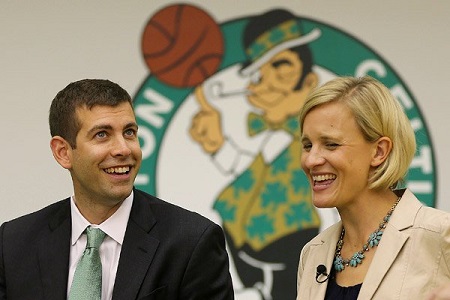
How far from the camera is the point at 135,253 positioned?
10.5ft

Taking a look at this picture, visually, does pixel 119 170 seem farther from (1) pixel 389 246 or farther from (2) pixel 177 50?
(2) pixel 177 50

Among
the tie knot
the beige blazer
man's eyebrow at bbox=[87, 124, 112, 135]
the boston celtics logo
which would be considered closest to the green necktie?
the tie knot

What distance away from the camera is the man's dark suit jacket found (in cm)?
316

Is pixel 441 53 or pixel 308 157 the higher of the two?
pixel 441 53

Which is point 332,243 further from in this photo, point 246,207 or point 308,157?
point 246,207

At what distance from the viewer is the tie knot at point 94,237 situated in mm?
3221

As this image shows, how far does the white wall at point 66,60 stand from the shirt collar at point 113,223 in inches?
38.9

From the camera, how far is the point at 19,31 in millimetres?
4305

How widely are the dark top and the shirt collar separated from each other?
66 centimetres

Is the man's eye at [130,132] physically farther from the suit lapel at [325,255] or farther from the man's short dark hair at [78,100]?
the suit lapel at [325,255]

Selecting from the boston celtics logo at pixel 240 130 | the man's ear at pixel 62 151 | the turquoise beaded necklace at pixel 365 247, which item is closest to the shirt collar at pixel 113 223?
the man's ear at pixel 62 151

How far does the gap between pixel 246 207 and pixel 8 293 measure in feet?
4.41

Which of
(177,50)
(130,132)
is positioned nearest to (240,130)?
(177,50)

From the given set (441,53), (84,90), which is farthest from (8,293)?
(441,53)
